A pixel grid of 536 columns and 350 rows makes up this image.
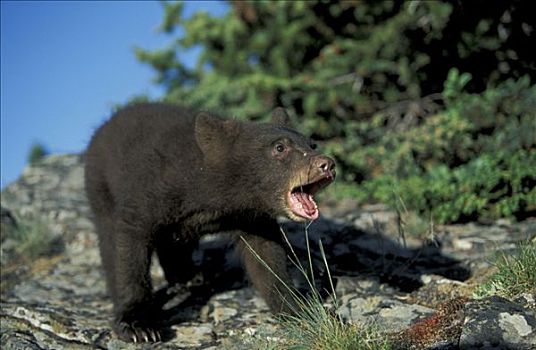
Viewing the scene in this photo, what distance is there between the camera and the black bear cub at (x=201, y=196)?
5418 millimetres

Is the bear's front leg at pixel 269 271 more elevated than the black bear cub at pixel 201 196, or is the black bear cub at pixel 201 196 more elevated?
the black bear cub at pixel 201 196

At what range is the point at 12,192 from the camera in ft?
32.9

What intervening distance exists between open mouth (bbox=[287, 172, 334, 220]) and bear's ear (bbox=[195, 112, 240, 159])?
657 millimetres

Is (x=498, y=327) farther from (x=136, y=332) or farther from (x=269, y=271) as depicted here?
(x=136, y=332)

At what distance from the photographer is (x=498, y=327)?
405 centimetres

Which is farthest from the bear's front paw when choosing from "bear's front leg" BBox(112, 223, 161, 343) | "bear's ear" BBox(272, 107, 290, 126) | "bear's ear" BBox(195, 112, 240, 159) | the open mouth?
"bear's ear" BBox(272, 107, 290, 126)

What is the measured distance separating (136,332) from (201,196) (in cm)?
110

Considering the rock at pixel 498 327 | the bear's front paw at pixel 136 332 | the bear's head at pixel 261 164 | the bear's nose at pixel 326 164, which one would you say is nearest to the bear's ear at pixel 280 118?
the bear's head at pixel 261 164

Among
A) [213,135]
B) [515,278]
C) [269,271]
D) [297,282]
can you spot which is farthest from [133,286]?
[515,278]

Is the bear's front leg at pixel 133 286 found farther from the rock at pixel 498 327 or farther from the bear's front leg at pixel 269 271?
the rock at pixel 498 327

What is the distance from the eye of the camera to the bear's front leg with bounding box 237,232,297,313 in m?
5.67

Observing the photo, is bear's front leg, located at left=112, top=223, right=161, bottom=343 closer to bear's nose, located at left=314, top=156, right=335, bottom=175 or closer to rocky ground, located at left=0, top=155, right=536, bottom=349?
rocky ground, located at left=0, top=155, right=536, bottom=349

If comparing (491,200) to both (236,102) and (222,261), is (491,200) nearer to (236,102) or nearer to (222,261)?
(222,261)

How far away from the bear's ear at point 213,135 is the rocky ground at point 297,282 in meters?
1.29
